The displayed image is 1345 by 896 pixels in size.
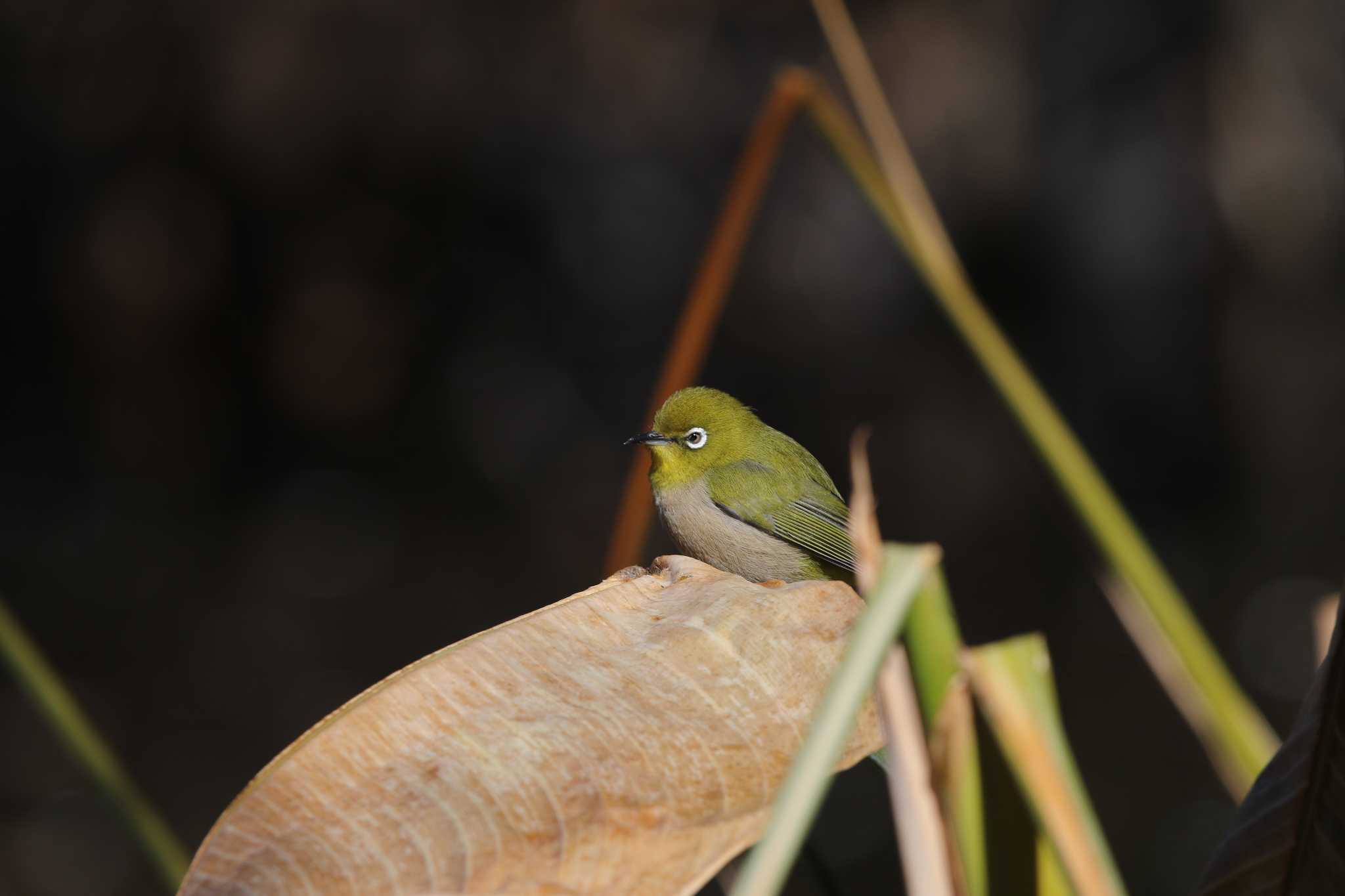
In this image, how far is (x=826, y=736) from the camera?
3.04ft

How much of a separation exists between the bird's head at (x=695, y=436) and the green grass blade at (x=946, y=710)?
2.71m

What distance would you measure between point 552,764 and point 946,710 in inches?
18.9

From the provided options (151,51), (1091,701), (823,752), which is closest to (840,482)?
(1091,701)

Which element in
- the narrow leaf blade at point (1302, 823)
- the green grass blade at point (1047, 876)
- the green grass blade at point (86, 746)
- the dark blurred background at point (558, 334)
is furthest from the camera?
the dark blurred background at point (558, 334)

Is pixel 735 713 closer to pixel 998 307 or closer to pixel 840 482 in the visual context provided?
pixel 998 307

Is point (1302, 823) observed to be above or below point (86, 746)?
above

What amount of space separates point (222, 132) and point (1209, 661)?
6383 mm

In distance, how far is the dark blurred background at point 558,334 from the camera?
6.89 meters

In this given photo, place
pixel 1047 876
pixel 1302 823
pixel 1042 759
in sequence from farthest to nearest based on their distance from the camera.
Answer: pixel 1302 823 → pixel 1047 876 → pixel 1042 759

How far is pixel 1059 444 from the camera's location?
2088 mm

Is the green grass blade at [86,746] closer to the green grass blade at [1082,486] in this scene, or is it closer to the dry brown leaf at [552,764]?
the dry brown leaf at [552,764]

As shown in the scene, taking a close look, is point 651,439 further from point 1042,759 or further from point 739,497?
point 1042,759

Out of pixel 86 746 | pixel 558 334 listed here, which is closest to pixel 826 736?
pixel 86 746

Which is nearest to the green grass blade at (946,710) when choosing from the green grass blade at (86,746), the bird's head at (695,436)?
the green grass blade at (86,746)
